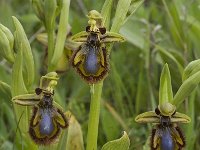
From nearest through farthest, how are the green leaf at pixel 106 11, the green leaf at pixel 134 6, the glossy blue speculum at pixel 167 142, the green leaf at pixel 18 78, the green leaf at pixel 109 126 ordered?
the glossy blue speculum at pixel 167 142 → the green leaf at pixel 18 78 → the green leaf at pixel 106 11 → the green leaf at pixel 134 6 → the green leaf at pixel 109 126

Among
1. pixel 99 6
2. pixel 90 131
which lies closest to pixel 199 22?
pixel 99 6

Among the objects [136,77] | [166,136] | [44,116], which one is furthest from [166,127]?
[136,77]

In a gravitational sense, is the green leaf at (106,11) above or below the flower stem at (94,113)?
above

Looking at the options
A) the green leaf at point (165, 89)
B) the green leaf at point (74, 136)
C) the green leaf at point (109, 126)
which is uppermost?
the green leaf at point (165, 89)

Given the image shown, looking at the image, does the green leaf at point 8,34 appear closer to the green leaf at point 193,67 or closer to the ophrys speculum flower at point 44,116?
the ophrys speculum flower at point 44,116

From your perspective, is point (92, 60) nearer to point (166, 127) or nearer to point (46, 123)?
point (46, 123)

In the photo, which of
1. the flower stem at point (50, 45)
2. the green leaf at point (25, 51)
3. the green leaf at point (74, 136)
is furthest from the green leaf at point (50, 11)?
the green leaf at point (74, 136)

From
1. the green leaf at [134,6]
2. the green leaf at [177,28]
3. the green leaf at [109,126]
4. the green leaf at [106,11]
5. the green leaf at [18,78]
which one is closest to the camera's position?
the green leaf at [18,78]
